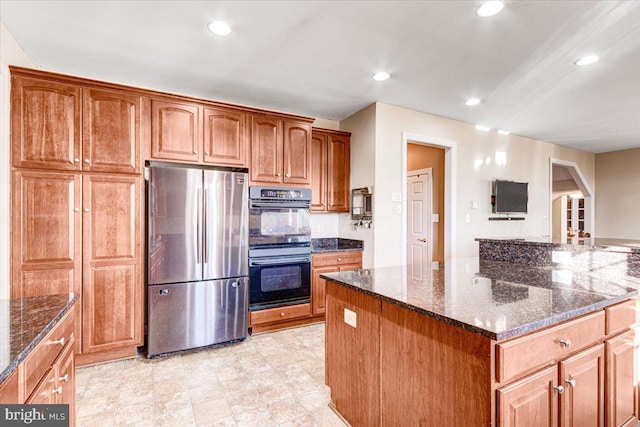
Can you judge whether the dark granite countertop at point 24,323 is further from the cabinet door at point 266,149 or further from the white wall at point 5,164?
the cabinet door at point 266,149

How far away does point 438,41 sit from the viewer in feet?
7.99

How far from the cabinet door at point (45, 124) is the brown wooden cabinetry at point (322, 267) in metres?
2.41

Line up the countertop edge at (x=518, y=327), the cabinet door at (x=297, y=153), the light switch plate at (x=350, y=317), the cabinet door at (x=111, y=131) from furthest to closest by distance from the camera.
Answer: the cabinet door at (x=297, y=153) → the cabinet door at (x=111, y=131) → the light switch plate at (x=350, y=317) → the countertop edge at (x=518, y=327)

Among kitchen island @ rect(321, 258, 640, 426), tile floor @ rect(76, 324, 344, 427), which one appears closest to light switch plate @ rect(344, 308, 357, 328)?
kitchen island @ rect(321, 258, 640, 426)

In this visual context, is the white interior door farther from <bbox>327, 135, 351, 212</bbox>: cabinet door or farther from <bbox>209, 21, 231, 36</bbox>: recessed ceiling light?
<bbox>209, 21, 231, 36</bbox>: recessed ceiling light

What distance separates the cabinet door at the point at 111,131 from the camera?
2.61 m

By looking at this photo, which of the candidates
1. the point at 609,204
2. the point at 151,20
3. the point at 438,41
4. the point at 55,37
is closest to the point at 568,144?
the point at 609,204

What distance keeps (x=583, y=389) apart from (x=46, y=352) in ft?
7.07

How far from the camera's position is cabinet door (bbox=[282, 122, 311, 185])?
11.5ft

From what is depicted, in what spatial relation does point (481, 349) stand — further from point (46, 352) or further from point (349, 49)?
point (349, 49)

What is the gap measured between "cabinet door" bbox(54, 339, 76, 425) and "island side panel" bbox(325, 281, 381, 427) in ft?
4.23

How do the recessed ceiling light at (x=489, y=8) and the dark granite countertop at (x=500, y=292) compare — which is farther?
the recessed ceiling light at (x=489, y=8)

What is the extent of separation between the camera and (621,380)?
159 centimetres

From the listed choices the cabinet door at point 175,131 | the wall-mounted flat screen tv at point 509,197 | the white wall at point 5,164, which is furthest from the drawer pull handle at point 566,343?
the wall-mounted flat screen tv at point 509,197
